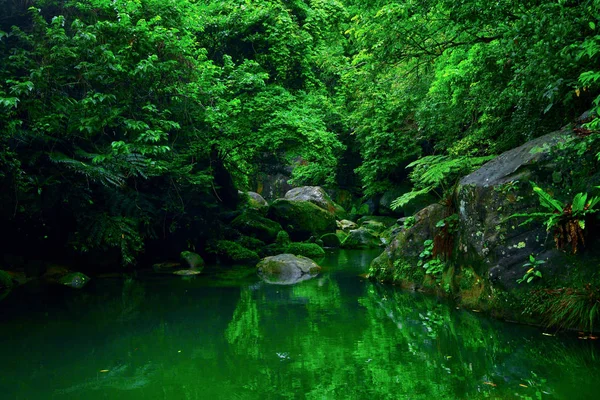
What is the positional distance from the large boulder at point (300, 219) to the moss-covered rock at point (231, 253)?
3.70 m

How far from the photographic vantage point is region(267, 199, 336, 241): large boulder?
19.5 meters

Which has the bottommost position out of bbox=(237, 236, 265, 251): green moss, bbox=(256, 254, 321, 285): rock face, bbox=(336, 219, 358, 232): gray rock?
bbox=(256, 254, 321, 285): rock face

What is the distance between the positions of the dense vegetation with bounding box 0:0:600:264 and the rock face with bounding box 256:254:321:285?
305cm

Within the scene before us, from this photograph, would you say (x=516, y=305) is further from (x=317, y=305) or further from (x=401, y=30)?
(x=401, y=30)

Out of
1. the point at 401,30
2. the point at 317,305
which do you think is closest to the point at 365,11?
the point at 401,30

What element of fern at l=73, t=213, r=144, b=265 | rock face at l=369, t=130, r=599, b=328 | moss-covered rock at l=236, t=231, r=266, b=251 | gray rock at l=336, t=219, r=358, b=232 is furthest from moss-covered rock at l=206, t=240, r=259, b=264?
rock face at l=369, t=130, r=599, b=328

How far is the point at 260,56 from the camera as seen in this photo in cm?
1545

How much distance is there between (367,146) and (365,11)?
38.3 ft

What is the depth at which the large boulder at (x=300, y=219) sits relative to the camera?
19453 millimetres

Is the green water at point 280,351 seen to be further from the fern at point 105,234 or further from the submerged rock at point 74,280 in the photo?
the fern at point 105,234

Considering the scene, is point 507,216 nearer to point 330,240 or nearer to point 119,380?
point 119,380

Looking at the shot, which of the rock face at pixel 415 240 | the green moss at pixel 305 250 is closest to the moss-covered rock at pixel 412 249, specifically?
the rock face at pixel 415 240

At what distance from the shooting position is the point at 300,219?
1964 cm

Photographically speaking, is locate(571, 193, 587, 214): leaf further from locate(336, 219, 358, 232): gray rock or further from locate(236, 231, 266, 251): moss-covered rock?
locate(336, 219, 358, 232): gray rock
